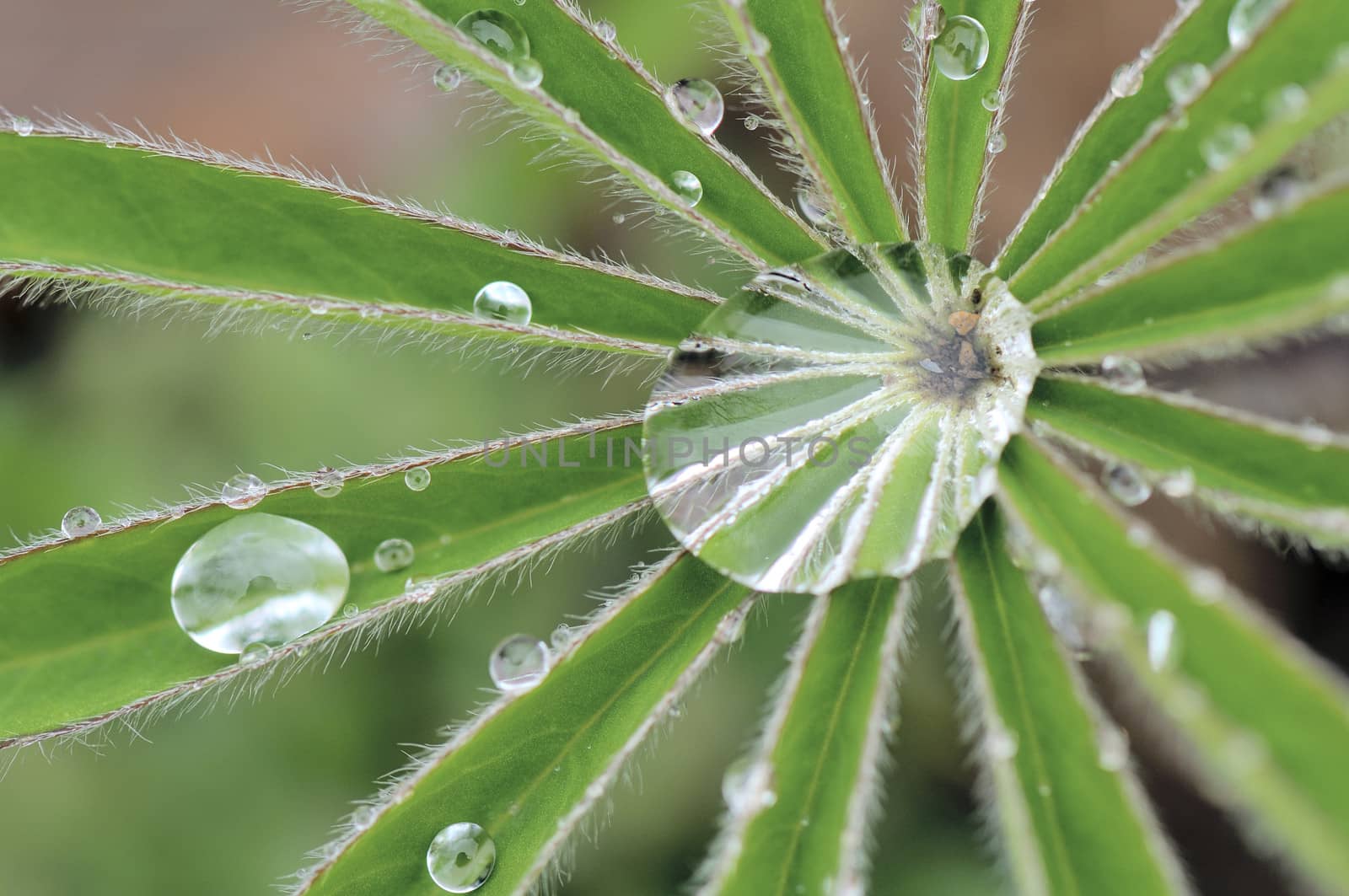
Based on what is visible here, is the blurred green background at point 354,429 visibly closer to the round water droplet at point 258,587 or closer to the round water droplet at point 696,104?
the round water droplet at point 696,104

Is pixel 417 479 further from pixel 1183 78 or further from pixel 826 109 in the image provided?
pixel 1183 78

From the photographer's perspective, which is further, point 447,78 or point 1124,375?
point 447,78

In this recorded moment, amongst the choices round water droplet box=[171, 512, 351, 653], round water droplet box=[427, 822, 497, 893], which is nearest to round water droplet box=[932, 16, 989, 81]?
round water droplet box=[171, 512, 351, 653]

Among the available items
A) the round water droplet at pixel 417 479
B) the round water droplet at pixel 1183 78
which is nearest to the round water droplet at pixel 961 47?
the round water droplet at pixel 1183 78

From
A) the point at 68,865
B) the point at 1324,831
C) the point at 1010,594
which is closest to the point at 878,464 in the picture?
the point at 1010,594

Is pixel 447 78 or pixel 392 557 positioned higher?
pixel 447 78

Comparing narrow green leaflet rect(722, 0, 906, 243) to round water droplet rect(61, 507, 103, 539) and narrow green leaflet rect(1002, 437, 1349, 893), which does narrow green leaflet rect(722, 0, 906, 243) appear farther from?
round water droplet rect(61, 507, 103, 539)

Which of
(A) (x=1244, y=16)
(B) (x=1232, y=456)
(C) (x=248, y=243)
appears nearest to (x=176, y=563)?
(C) (x=248, y=243)
